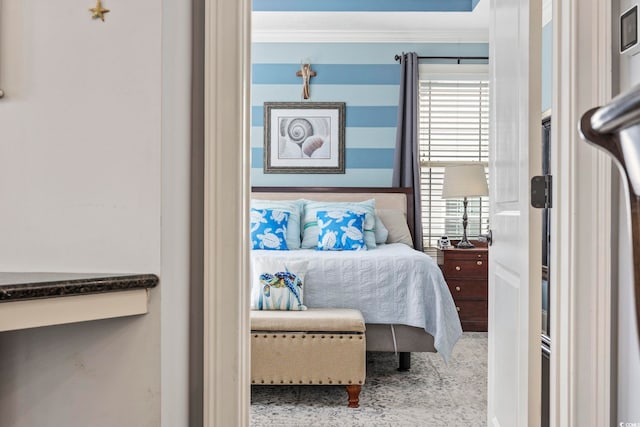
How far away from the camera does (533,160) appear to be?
1.52 meters

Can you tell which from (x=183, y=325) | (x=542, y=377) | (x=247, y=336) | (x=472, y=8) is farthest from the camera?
(x=472, y=8)

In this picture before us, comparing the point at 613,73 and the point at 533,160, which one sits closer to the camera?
the point at 613,73

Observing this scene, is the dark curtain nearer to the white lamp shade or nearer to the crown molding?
the crown molding

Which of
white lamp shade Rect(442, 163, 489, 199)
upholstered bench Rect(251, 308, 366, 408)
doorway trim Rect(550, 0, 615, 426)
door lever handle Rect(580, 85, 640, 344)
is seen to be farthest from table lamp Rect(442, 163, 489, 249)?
door lever handle Rect(580, 85, 640, 344)

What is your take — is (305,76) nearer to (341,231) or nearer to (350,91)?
(350,91)

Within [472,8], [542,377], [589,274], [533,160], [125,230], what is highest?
[472,8]

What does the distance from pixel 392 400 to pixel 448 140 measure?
296 centimetres

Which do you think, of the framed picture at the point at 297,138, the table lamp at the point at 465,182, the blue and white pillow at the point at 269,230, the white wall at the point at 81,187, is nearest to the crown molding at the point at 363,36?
the framed picture at the point at 297,138

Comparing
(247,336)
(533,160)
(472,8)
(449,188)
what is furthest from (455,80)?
(247,336)

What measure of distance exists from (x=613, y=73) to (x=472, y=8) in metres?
3.41

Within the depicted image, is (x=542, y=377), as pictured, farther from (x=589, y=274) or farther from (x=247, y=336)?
(x=247, y=336)

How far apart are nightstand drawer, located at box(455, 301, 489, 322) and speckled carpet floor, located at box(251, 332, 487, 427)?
959mm

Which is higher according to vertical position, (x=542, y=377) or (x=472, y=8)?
(x=472, y=8)

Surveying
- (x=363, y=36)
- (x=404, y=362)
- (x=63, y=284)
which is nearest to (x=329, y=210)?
(x=404, y=362)
